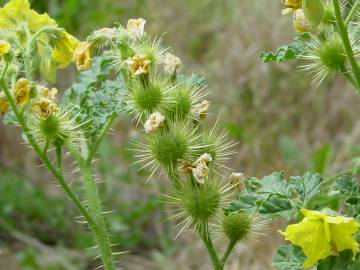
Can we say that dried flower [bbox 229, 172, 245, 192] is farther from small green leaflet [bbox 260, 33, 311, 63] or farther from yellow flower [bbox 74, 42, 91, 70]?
yellow flower [bbox 74, 42, 91, 70]

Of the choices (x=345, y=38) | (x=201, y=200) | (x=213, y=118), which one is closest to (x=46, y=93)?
(x=201, y=200)

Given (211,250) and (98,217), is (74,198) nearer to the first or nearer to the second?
(98,217)

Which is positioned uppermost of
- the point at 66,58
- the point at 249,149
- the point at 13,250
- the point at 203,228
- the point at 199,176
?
the point at 66,58

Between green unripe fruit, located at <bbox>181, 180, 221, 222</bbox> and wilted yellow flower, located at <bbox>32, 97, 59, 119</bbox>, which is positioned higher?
wilted yellow flower, located at <bbox>32, 97, 59, 119</bbox>

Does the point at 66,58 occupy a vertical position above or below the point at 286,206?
above

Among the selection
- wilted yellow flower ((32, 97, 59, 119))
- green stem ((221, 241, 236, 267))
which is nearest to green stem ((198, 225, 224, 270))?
green stem ((221, 241, 236, 267))

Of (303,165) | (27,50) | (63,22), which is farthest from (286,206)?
(63,22)

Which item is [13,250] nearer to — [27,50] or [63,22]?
[63,22]
